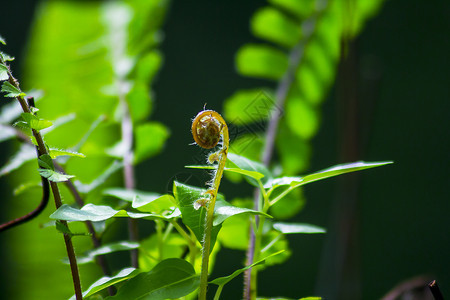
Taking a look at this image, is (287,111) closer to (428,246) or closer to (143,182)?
(143,182)

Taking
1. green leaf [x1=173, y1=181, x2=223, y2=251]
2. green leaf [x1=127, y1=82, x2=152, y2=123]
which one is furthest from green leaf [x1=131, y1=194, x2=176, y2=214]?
green leaf [x1=127, y1=82, x2=152, y2=123]

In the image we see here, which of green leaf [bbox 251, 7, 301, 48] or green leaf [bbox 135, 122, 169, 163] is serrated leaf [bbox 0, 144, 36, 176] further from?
green leaf [bbox 251, 7, 301, 48]

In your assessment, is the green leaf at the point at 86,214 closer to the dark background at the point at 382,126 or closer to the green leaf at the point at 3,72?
the green leaf at the point at 3,72

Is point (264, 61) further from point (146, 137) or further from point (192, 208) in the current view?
point (192, 208)

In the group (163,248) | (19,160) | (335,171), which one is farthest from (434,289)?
(19,160)

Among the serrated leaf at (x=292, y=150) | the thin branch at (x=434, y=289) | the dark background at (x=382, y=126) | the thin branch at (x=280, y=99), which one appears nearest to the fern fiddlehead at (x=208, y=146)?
the thin branch at (x=434, y=289)
